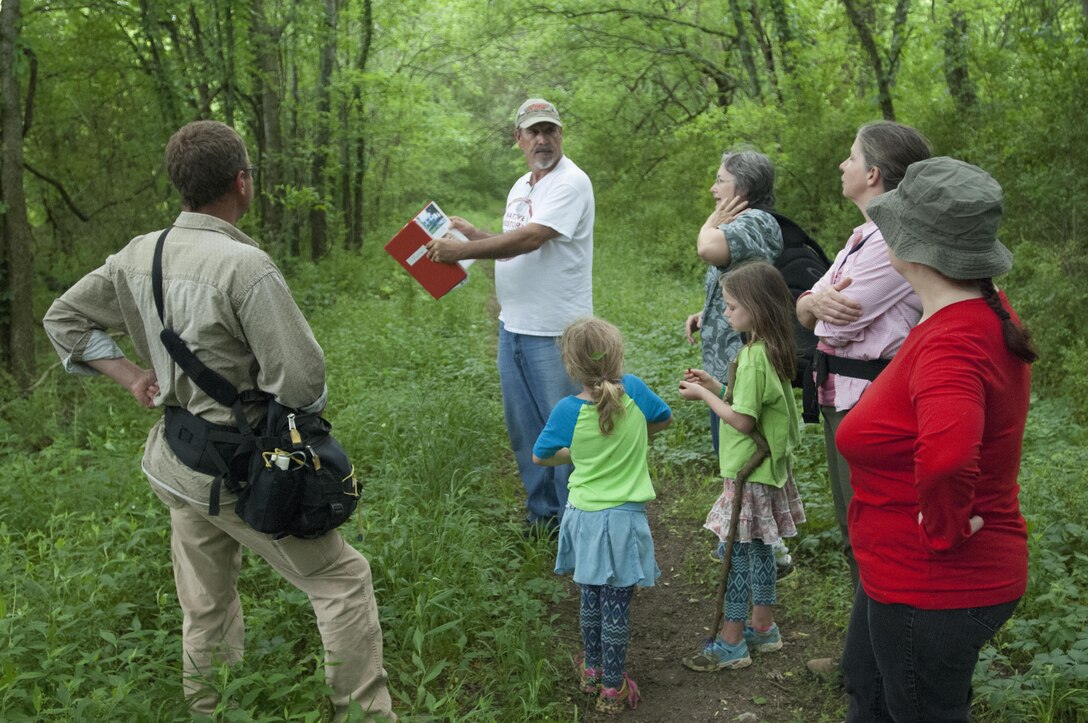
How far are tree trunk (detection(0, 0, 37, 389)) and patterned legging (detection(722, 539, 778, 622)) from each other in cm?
767

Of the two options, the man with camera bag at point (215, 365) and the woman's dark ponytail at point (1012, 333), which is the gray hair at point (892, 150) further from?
the man with camera bag at point (215, 365)

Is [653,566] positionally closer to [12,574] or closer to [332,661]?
[332,661]

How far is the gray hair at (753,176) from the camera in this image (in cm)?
441

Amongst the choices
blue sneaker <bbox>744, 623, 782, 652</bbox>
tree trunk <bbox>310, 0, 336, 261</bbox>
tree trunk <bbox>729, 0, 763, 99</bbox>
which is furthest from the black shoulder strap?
tree trunk <bbox>729, 0, 763, 99</bbox>

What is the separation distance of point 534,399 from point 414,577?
129 cm

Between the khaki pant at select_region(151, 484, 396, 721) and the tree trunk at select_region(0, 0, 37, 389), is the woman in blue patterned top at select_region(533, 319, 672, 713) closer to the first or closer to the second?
the khaki pant at select_region(151, 484, 396, 721)

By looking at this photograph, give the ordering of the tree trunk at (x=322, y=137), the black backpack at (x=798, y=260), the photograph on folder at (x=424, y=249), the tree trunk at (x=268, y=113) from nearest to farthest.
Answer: the black backpack at (x=798, y=260) → the photograph on folder at (x=424, y=249) → the tree trunk at (x=268, y=113) → the tree trunk at (x=322, y=137)

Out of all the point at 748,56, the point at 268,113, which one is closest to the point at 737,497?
the point at 268,113

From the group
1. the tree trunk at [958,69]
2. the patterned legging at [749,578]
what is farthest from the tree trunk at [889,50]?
the patterned legging at [749,578]

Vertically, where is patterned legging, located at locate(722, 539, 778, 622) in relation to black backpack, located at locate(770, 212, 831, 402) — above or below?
below

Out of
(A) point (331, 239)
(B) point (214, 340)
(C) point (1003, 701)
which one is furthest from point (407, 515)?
(A) point (331, 239)

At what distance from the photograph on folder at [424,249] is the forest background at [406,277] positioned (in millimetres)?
1213

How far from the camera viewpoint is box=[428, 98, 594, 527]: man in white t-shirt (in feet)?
15.8

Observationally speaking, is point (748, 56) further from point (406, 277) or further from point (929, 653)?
point (929, 653)
